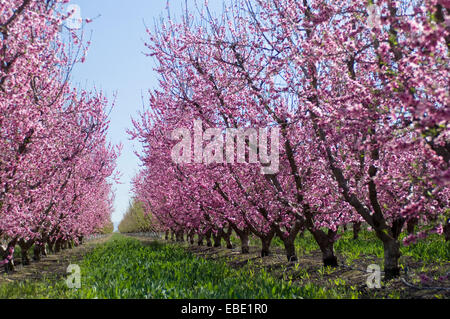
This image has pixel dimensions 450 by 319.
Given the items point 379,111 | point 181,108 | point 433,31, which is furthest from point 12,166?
point 433,31

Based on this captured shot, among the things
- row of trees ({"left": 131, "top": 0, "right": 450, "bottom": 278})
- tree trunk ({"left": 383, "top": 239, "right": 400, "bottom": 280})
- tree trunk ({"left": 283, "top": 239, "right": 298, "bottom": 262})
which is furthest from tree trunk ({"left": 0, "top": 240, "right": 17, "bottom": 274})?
tree trunk ({"left": 383, "top": 239, "right": 400, "bottom": 280})

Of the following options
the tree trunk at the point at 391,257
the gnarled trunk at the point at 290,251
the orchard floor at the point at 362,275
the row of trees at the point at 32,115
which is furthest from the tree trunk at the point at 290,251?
the row of trees at the point at 32,115

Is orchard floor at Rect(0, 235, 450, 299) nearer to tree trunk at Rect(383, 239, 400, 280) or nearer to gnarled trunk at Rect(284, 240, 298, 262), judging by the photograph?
tree trunk at Rect(383, 239, 400, 280)

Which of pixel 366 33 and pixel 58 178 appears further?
pixel 58 178

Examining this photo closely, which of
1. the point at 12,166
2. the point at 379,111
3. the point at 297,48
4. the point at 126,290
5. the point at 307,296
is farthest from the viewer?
the point at 12,166

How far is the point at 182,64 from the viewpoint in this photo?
36.6 ft

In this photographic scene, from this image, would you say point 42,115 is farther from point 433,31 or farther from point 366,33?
point 433,31

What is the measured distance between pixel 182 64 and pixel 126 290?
265 inches

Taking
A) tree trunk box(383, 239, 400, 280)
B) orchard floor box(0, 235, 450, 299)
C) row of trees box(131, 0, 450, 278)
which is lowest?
orchard floor box(0, 235, 450, 299)

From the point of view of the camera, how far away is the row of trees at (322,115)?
458 centimetres

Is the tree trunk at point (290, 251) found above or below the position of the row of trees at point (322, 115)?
below

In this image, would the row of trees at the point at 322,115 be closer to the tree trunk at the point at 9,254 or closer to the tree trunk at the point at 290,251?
the tree trunk at the point at 290,251

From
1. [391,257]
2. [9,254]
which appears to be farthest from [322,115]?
[9,254]

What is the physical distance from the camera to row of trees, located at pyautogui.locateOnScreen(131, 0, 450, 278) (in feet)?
15.0
